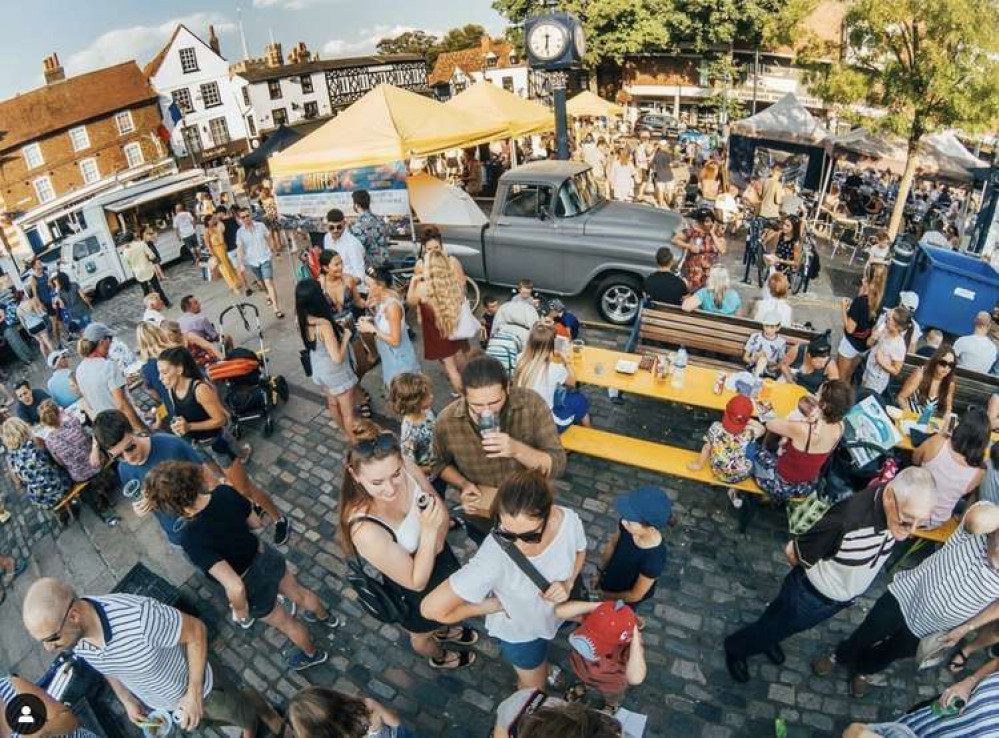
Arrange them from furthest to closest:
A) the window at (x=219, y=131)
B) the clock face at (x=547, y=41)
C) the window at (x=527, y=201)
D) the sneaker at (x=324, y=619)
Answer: the window at (x=219, y=131) < the clock face at (x=547, y=41) < the window at (x=527, y=201) < the sneaker at (x=324, y=619)

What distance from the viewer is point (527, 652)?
3014mm

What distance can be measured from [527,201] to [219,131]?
38985 millimetres

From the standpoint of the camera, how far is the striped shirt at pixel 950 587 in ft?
9.98

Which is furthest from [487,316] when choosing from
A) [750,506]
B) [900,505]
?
[900,505]

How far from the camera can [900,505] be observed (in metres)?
2.84

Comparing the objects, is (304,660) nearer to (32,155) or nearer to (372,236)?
(372,236)

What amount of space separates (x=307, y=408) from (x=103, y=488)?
2264 millimetres

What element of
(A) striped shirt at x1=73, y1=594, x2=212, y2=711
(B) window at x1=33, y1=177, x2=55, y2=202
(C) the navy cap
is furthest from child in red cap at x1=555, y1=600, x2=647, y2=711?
(B) window at x1=33, y1=177, x2=55, y2=202

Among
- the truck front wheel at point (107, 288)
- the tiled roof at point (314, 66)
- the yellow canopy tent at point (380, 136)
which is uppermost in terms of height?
the tiled roof at point (314, 66)

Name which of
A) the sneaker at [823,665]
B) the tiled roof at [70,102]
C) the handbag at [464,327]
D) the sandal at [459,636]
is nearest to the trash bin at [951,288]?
the sneaker at [823,665]

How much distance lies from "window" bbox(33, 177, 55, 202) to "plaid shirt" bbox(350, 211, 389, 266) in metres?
33.0

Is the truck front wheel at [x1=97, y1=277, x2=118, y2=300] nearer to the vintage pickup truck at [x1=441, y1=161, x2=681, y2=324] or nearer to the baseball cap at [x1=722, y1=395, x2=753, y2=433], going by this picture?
the vintage pickup truck at [x1=441, y1=161, x2=681, y2=324]

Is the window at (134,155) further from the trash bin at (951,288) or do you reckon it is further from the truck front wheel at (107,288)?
the trash bin at (951,288)

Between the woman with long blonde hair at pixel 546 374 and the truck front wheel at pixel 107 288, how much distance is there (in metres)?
13.6
